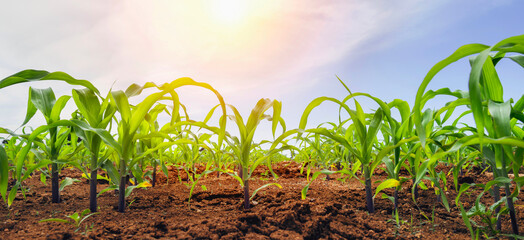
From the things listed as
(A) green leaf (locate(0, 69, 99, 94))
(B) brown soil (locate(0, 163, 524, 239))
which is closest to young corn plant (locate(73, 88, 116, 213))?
(A) green leaf (locate(0, 69, 99, 94))

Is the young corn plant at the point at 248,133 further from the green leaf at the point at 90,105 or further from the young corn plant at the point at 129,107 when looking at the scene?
the green leaf at the point at 90,105

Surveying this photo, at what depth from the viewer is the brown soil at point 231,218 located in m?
1.50

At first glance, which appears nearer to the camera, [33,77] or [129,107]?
[33,77]

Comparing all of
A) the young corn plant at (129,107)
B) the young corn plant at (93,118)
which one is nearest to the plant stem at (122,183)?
the young corn plant at (129,107)

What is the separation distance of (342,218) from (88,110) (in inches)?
60.7

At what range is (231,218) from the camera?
165 cm

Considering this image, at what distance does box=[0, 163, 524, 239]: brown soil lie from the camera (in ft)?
4.91

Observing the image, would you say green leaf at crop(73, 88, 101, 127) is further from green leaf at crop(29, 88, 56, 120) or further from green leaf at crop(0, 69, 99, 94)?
green leaf at crop(29, 88, 56, 120)

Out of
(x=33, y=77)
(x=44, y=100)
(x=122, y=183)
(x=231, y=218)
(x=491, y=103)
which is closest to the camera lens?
(x=491, y=103)

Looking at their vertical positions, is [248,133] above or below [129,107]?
below

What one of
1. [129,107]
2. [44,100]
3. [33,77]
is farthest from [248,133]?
[44,100]

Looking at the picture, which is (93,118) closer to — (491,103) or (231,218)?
(231,218)

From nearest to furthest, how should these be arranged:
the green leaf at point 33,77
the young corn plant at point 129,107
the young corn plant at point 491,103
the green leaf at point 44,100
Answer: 1. the young corn plant at point 491,103
2. the green leaf at point 33,77
3. the young corn plant at point 129,107
4. the green leaf at point 44,100

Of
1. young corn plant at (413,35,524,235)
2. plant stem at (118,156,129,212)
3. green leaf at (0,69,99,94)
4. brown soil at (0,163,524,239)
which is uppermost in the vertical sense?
green leaf at (0,69,99,94)
